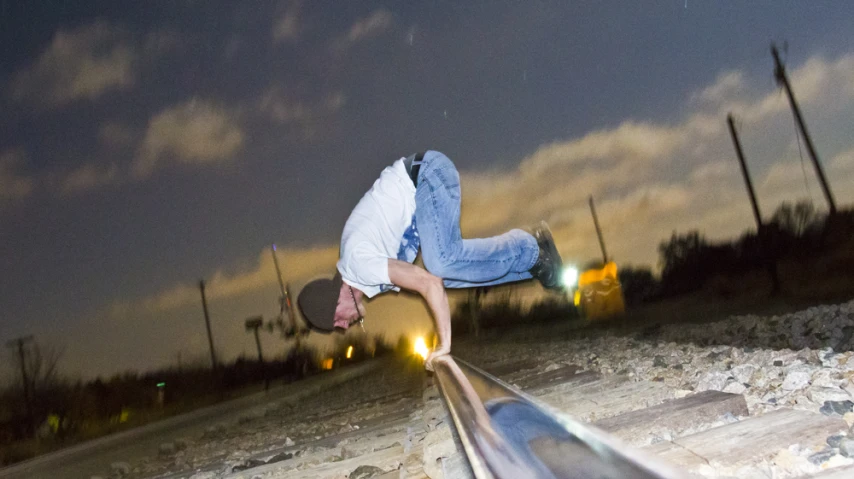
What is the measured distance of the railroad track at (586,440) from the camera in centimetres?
121

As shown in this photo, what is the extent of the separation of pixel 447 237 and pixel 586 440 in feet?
5.99

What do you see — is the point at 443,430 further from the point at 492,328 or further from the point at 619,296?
the point at 492,328

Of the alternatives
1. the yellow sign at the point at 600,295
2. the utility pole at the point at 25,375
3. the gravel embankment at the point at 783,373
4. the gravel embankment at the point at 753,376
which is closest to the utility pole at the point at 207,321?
the utility pole at the point at 25,375

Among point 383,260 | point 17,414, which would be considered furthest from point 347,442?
point 17,414

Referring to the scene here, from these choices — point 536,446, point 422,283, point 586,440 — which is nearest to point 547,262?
point 422,283

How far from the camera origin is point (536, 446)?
140cm

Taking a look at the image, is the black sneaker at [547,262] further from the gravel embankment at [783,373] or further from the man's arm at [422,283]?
the man's arm at [422,283]

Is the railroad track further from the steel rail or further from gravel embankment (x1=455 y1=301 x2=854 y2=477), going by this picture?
gravel embankment (x1=455 y1=301 x2=854 y2=477)

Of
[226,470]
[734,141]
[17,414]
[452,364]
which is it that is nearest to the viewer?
[452,364]

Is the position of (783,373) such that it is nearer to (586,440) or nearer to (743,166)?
(586,440)

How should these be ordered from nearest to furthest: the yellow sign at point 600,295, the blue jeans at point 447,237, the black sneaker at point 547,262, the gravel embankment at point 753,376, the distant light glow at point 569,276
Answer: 1. the gravel embankment at point 753,376
2. the blue jeans at point 447,237
3. the black sneaker at point 547,262
4. the distant light glow at point 569,276
5. the yellow sign at point 600,295

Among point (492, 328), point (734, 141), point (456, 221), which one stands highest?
point (734, 141)

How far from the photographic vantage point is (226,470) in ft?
11.8

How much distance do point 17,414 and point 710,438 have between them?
28.4m
